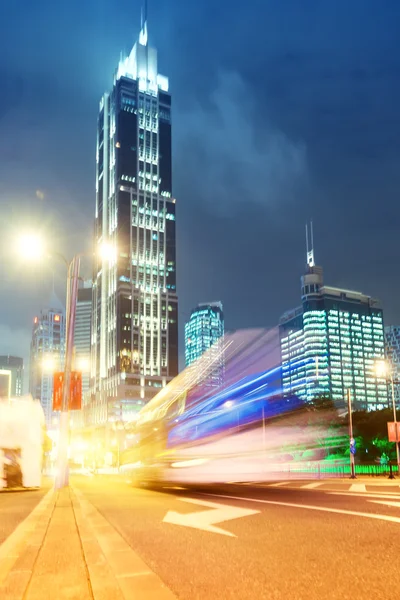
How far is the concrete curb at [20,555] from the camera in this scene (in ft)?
14.3

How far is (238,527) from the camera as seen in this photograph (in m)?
7.85

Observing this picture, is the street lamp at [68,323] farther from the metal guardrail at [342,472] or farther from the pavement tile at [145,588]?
the pavement tile at [145,588]

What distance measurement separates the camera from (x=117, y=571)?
193 inches

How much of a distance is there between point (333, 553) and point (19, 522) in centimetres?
600

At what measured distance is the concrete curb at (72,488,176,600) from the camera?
13.2 ft

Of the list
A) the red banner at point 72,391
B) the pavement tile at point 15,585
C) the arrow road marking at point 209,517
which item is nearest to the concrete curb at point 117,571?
the pavement tile at point 15,585

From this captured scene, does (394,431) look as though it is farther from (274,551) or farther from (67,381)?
(274,551)

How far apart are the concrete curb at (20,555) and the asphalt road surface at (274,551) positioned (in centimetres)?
110

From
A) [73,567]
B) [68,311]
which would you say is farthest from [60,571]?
[68,311]

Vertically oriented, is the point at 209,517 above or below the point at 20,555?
below

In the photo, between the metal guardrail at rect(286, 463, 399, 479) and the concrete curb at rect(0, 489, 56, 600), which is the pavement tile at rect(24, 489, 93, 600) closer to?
the concrete curb at rect(0, 489, 56, 600)

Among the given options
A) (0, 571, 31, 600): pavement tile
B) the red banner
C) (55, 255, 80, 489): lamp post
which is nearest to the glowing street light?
(55, 255, 80, 489): lamp post

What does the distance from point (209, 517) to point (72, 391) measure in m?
18.7

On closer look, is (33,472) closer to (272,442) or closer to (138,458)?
(138,458)
